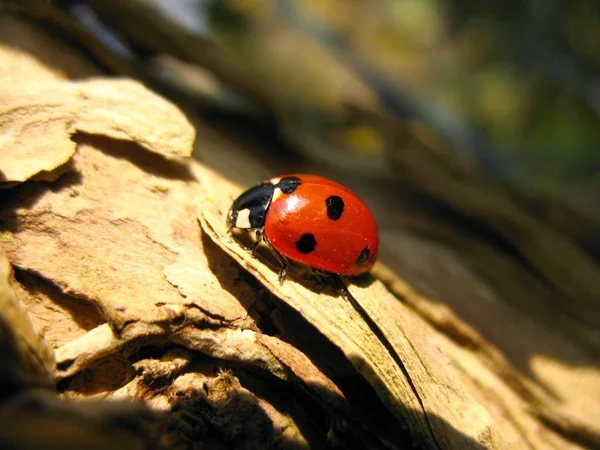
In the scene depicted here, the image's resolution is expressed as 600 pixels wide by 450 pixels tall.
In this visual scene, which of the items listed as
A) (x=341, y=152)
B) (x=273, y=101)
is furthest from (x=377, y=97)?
(x=273, y=101)

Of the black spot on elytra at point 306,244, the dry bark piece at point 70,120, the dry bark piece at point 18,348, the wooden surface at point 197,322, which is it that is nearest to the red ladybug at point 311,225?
the black spot on elytra at point 306,244

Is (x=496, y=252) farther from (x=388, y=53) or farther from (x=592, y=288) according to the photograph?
(x=388, y=53)

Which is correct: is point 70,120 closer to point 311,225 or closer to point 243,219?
point 243,219

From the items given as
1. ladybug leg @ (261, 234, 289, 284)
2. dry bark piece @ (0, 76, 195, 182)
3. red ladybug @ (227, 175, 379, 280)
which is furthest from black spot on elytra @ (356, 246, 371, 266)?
dry bark piece @ (0, 76, 195, 182)

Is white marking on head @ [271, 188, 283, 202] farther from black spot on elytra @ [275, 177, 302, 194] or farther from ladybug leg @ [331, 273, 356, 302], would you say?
ladybug leg @ [331, 273, 356, 302]

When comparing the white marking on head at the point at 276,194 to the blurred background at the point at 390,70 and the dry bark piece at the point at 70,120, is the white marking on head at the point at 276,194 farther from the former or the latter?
the blurred background at the point at 390,70
